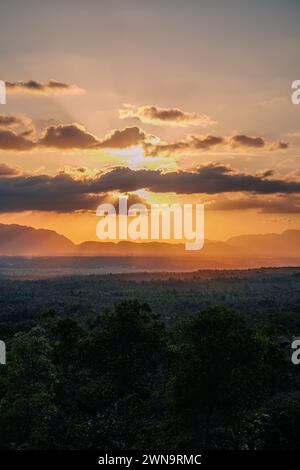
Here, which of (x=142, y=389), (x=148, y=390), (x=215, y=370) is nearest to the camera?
(x=215, y=370)

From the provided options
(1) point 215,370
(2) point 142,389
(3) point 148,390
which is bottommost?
(3) point 148,390

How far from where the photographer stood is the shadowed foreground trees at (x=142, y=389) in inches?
1566

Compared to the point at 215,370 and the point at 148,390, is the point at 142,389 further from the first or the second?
the point at 215,370

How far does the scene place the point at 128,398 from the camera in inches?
1700

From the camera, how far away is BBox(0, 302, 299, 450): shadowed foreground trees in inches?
1566

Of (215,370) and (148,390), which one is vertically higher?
(215,370)

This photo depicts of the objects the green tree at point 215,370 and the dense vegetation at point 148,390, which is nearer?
the green tree at point 215,370

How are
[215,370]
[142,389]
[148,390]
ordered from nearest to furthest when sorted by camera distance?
[215,370], [142,389], [148,390]

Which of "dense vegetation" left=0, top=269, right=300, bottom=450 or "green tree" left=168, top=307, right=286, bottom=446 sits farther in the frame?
"dense vegetation" left=0, top=269, right=300, bottom=450

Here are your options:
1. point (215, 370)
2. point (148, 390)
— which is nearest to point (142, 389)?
point (148, 390)

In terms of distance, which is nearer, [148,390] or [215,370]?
[215,370]

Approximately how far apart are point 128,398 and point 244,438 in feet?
32.7

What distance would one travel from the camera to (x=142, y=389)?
156 ft

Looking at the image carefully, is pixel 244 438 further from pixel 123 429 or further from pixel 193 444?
pixel 123 429
